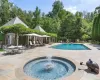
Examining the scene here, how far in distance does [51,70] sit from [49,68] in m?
0.29

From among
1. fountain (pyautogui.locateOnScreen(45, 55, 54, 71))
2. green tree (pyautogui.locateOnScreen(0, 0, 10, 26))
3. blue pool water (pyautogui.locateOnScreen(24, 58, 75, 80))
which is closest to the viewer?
blue pool water (pyautogui.locateOnScreen(24, 58, 75, 80))

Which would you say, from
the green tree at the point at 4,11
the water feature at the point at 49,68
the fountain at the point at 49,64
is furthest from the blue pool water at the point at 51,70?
the green tree at the point at 4,11

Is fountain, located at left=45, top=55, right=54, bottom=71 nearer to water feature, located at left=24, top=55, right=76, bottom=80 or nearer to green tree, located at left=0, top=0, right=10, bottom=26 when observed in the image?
water feature, located at left=24, top=55, right=76, bottom=80

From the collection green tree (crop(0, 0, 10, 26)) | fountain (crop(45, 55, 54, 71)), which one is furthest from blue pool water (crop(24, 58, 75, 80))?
green tree (crop(0, 0, 10, 26))

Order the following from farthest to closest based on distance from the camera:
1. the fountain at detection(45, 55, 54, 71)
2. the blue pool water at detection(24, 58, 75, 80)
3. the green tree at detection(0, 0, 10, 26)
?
the green tree at detection(0, 0, 10, 26) → the fountain at detection(45, 55, 54, 71) → the blue pool water at detection(24, 58, 75, 80)

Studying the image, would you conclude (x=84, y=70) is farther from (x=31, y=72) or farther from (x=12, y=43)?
(x=12, y=43)

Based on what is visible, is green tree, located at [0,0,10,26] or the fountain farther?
green tree, located at [0,0,10,26]

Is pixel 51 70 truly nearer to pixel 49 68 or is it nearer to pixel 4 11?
pixel 49 68

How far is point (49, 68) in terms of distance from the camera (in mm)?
10148

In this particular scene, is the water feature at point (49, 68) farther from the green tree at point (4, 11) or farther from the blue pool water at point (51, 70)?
the green tree at point (4, 11)

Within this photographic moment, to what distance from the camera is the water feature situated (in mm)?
8961

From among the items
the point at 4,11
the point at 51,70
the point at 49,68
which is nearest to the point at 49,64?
the point at 49,68

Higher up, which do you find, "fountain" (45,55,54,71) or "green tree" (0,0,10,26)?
"green tree" (0,0,10,26)

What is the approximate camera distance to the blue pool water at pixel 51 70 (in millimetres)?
8920
